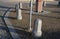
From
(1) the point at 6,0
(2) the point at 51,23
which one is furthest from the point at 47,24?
(1) the point at 6,0

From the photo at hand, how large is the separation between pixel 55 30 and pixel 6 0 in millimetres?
13781

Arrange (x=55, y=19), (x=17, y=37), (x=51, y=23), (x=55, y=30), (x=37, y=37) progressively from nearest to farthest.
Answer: (x=37, y=37), (x=17, y=37), (x=55, y=30), (x=51, y=23), (x=55, y=19)

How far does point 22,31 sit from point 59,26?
2560 mm

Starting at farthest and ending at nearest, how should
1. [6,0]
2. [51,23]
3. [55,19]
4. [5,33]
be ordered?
1. [6,0]
2. [55,19]
3. [51,23]
4. [5,33]

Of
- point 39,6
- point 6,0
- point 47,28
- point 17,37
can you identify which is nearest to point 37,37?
point 17,37

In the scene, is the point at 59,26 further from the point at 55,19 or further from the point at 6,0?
the point at 6,0

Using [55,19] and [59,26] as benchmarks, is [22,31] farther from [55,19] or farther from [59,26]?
[55,19]

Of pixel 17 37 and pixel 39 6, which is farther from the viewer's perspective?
pixel 39 6

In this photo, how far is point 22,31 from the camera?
30.6 feet

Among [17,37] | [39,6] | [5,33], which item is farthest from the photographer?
[39,6]

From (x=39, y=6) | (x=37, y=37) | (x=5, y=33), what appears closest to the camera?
(x=37, y=37)

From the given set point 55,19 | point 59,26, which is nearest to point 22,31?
point 59,26

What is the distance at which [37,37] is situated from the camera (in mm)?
7676

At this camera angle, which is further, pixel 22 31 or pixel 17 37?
pixel 22 31
